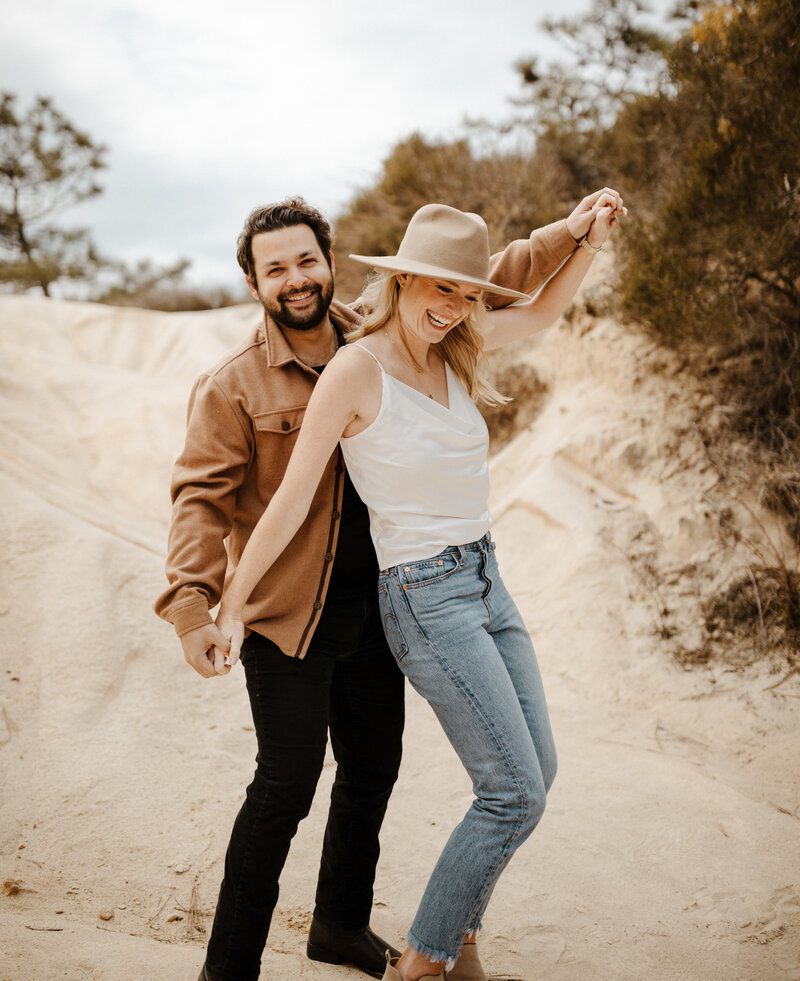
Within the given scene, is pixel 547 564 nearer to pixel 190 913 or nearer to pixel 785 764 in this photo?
pixel 785 764

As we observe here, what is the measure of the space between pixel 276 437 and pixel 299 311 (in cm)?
37

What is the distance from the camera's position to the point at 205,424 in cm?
210

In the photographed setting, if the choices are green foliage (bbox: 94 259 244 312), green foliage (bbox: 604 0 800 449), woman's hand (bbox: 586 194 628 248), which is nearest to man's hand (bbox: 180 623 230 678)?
woman's hand (bbox: 586 194 628 248)

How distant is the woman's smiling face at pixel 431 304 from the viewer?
2.13 m

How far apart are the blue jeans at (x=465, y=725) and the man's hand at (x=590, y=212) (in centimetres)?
116

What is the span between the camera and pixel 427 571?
2.00 m

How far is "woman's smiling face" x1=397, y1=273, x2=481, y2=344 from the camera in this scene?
83.9 inches

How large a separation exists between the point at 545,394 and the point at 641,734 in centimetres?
327

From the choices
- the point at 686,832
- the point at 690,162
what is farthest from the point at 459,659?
the point at 690,162

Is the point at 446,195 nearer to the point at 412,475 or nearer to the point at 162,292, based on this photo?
the point at 412,475

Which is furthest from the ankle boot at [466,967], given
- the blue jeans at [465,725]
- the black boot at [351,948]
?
the black boot at [351,948]

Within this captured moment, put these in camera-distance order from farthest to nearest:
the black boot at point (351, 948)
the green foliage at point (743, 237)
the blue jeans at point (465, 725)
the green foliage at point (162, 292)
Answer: the green foliage at point (162, 292), the green foliage at point (743, 237), the black boot at point (351, 948), the blue jeans at point (465, 725)

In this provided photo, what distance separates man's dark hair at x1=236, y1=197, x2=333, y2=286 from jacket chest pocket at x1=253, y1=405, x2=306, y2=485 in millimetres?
468

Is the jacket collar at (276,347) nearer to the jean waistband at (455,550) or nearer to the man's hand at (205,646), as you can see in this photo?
the jean waistband at (455,550)
